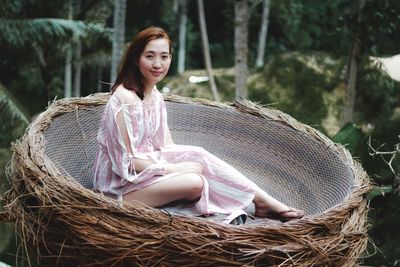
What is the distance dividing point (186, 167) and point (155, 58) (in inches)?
17.2

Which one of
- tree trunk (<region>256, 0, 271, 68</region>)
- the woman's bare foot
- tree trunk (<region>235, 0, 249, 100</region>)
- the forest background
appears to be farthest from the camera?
tree trunk (<region>256, 0, 271, 68</region>)

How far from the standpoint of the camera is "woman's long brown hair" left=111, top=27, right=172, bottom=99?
249cm

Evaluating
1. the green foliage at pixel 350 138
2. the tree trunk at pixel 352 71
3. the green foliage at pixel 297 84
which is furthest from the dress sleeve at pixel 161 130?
the green foliage at pixel 297 84

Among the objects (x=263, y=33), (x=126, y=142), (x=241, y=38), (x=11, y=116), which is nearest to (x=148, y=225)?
(x=126, y=142)

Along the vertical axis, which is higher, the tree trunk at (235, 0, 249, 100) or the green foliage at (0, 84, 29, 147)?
the tree trunk at (235, 0, 249, 100)

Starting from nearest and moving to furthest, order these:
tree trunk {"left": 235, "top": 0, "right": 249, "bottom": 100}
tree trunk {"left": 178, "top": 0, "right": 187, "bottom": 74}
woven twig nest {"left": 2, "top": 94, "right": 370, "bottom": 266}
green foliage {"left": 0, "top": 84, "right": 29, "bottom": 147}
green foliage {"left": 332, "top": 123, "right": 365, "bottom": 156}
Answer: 1. woven twig nest {"left": 2, "top": 94, "right": 370, "bottom": 266}
2. green foliage {"left": 332, "top": 123, "right": 365, "bottom": 156}
3. tree trunk {"left": 235, "top": 0, "right": 249, "bottom": 100}
4. green foliage {"left": 0, "top": 84, "right": 29, "bottom": 147}
5. tree trunk {"left": 178, "top": 0, "right": 187, "bottom": 74}

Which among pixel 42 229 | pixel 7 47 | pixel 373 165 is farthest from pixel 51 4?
pixel 42 229

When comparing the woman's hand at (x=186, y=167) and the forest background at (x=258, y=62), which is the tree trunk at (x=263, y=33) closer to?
the forest background at (x=258, y=62)

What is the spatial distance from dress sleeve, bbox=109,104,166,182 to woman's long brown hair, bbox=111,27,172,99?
0.39ft

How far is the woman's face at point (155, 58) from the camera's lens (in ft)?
8.16

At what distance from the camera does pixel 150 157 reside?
256 centimetres

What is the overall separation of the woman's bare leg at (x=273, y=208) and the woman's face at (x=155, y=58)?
63 cm

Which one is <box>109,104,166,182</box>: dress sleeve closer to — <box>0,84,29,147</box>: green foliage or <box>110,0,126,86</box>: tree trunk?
<box>110,0,126,86</box>: tree trunk

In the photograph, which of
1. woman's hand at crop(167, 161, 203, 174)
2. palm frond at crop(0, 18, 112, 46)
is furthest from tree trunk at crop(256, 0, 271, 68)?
woman's hand at crop(167, 161, 203, 174)
